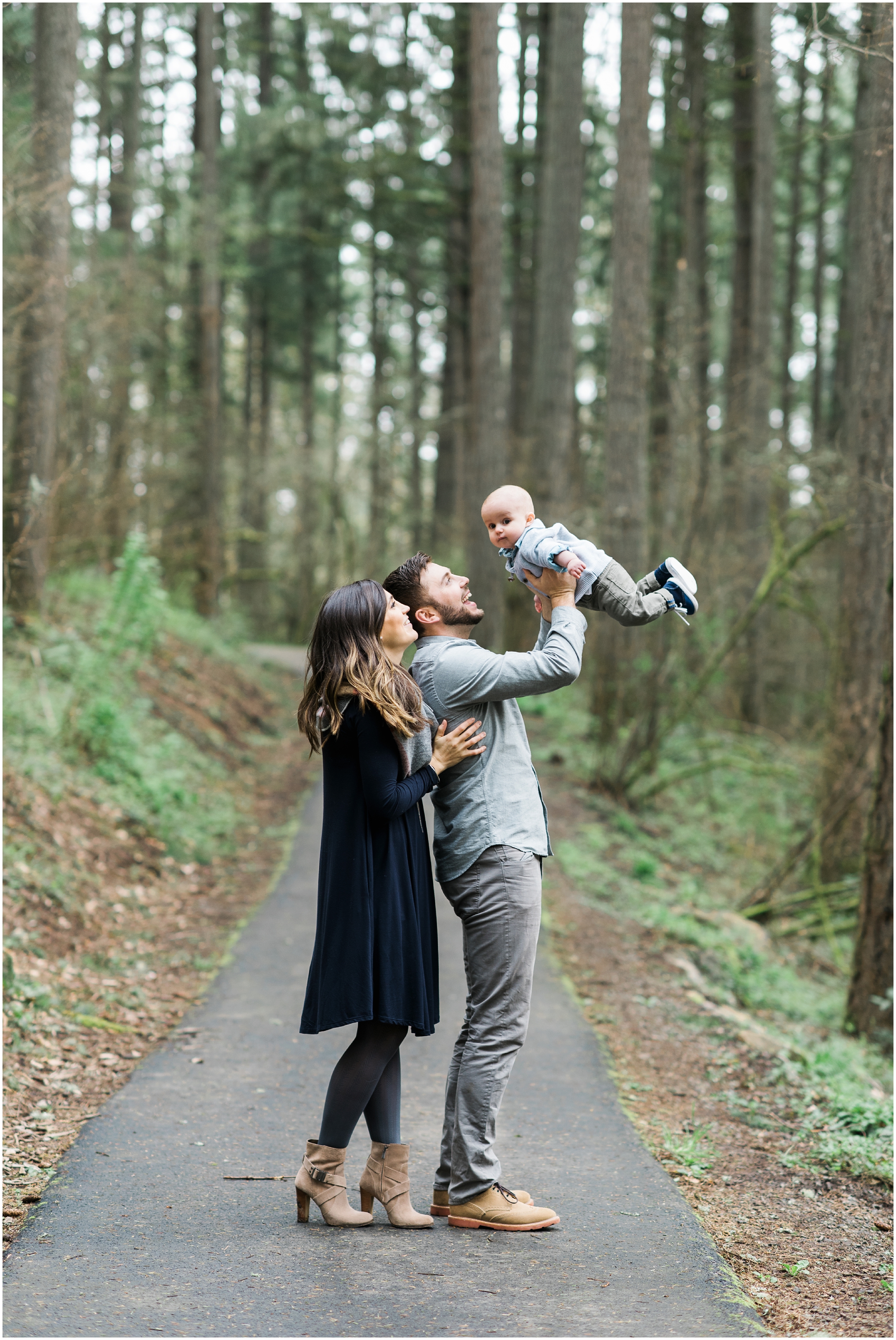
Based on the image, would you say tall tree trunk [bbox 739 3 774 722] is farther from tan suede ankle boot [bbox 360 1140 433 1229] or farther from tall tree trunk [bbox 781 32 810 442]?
tan suede ankle boot [bbox 360 1140 433 1229]

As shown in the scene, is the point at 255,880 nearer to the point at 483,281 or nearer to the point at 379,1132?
the point at 379,1132

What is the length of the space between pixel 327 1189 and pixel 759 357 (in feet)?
58.6

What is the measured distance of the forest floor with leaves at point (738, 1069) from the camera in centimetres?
407

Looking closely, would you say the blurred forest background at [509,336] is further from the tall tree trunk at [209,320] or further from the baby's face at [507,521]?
the baby's face at [507,521]

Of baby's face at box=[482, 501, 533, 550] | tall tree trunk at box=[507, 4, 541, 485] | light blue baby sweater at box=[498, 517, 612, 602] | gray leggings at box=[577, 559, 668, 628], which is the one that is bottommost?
gray leggings at box=[577, 559, 668, 628]

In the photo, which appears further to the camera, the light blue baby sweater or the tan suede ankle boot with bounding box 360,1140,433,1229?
the tan suede ankle boot with bounding box 360,1140,433,1229

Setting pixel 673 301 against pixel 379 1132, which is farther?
pixel 673 301

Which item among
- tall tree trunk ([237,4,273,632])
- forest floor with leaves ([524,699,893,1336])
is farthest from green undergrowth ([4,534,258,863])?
tall tree trunk ([237,4,273,632])

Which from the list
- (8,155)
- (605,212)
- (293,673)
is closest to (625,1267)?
(8,155)

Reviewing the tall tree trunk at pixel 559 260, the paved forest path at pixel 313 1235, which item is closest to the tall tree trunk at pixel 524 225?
the tall tree trunk at pixel 559 260

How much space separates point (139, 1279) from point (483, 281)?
46.5 ft

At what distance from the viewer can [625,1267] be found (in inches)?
146

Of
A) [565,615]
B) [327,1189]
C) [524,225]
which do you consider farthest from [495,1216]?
[524,225]

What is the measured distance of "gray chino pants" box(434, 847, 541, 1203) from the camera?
154 inches
